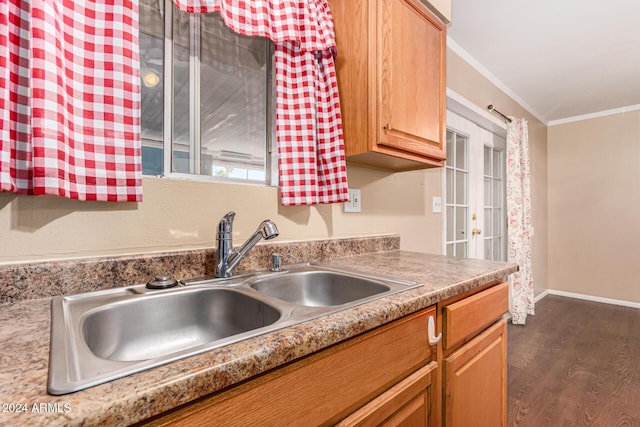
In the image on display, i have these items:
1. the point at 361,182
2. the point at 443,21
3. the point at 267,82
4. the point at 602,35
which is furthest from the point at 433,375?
the point at 602,35

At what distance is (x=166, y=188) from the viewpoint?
961mm

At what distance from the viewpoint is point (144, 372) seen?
0.41m

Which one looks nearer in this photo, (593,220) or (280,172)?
(280,172)

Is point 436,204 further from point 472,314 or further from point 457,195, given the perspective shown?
point 472,314

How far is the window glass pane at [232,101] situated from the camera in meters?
1.14

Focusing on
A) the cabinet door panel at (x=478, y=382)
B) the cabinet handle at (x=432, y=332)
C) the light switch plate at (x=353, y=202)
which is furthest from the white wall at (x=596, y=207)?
the cabinet handle at (x=432, y=332)

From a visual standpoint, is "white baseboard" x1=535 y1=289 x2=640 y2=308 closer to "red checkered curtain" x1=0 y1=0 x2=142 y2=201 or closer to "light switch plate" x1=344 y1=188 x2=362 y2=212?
"light switch plate" x1=344 y1=188 x2=362 y2=212

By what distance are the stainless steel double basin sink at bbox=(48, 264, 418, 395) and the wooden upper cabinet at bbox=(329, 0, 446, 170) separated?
58cm

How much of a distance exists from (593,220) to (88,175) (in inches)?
190

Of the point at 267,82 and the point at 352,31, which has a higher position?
the point at 352,31

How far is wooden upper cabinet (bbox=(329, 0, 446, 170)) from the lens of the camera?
1.20 meters

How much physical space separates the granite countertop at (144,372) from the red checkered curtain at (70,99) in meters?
0.30

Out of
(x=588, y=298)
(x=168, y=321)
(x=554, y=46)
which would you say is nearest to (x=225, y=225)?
(x=168, y=321)

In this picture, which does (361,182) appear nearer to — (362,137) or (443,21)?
(362,137)
